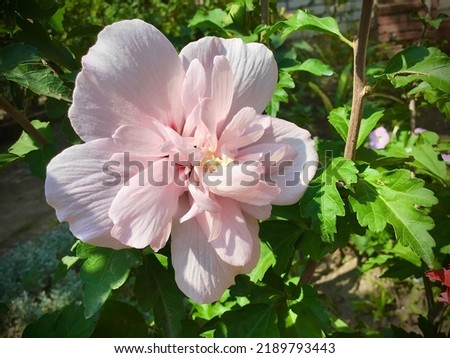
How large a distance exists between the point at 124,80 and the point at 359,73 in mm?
427

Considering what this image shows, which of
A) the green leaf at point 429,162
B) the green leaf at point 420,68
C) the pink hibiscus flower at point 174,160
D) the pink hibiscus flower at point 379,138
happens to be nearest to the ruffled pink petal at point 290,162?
the pink hibiscus flower at point 174,160

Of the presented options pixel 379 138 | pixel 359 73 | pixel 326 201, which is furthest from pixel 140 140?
pixel 379 138

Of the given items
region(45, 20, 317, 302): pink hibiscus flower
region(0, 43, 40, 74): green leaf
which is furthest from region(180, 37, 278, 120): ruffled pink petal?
region(0, 43, 40, 74): green leaf

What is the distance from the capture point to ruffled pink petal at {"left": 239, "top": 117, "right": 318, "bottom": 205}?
0.69m

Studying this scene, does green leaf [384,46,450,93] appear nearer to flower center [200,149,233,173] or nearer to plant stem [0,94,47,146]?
flower center [200,149,233,173]

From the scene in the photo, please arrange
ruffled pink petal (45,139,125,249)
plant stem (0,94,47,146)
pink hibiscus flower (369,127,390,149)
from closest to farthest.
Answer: ruffled pink petal (45,139,125,249) < plant stem (0,94,47,146) < pink hibiscus flower (369,127,390,149)

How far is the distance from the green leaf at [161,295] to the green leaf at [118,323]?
0.21 meters

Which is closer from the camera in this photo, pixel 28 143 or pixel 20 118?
pixel 20 118

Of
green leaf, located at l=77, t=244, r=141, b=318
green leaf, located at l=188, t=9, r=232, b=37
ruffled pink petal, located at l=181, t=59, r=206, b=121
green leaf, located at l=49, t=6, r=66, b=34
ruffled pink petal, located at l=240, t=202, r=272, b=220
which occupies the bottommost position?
green leaf, located at l=77, t=244, r=141, b=318

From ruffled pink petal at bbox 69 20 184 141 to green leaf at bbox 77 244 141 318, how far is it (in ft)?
0.82

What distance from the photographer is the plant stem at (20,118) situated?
879 millimetres

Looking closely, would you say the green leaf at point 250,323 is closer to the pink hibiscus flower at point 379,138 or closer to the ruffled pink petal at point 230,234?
the ruffled pink petal at point 230,234

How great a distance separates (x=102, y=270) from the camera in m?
0.80

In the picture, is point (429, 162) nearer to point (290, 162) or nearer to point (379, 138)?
point (290, 162)
